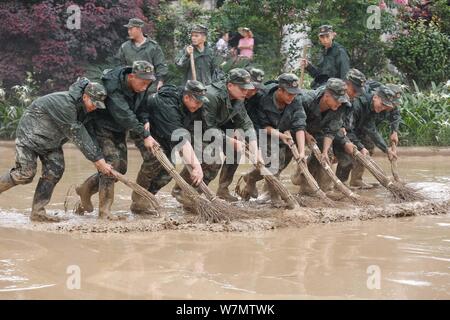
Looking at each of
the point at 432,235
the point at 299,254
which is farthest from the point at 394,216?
the point at 299,254

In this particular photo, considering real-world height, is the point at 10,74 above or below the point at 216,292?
above

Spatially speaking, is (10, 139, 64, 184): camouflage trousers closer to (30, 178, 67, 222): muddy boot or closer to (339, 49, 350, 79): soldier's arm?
(30, 178, 67, 222): muddy boot

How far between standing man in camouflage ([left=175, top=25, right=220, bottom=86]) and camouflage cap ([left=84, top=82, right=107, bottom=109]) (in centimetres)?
349

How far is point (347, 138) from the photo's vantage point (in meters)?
8.98

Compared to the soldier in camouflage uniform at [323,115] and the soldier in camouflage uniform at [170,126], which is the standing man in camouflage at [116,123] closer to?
the soldier in camouflage uniform at [170,126]

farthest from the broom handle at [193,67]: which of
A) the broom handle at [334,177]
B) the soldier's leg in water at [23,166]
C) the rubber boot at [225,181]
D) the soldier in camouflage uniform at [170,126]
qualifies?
the soldier's leg in water at [23,166]

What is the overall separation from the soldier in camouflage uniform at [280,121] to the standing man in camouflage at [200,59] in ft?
7.43

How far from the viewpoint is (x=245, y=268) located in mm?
5766

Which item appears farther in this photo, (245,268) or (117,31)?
(117,31)

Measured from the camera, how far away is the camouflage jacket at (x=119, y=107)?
7.17 m

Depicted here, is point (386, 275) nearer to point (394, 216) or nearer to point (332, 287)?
point (332, 287)

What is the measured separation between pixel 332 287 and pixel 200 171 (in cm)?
243

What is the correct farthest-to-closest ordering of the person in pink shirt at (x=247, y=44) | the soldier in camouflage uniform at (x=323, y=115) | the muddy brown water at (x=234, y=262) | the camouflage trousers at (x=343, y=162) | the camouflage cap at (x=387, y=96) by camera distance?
the person in pink shirt at (x=247, y=44) < the camouflage trousers at (x=343, y=162) < the camouflage cap at (x=387, y=96) < the soldier in camouflage uniform at (x=323, y=115) < the muddy brown water at (x=234, y=262)

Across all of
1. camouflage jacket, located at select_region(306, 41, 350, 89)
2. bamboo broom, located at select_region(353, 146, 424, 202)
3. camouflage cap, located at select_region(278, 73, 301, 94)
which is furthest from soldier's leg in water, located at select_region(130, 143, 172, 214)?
camouflage jacket, located at select_region(306, 41, 350, 89)
